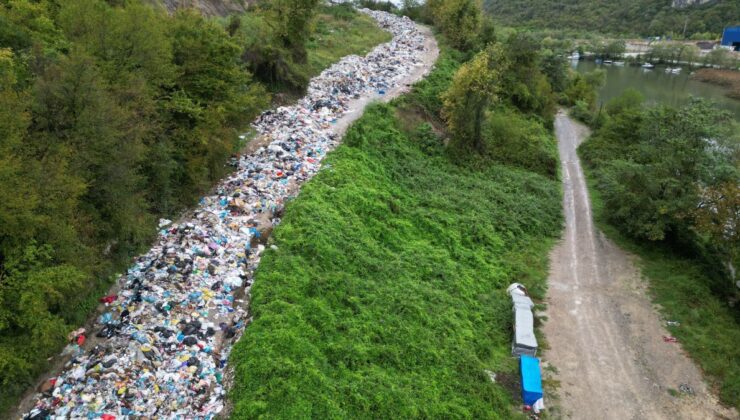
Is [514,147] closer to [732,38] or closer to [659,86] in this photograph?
[659,86]

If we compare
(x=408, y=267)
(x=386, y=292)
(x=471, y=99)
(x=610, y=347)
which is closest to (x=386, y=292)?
(x=386, y=292)

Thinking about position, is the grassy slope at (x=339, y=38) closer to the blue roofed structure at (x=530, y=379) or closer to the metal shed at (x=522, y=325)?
the metal shed at (x=522, y=325)

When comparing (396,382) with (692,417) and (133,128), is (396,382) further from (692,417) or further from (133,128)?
(133,128)

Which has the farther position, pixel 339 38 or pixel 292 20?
pixel 339 38

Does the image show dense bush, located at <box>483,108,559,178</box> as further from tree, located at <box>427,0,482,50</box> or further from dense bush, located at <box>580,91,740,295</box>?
tree, located at <box>427,0,482,50</box>

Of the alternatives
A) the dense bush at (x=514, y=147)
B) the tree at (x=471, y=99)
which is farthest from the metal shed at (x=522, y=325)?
the dense bush at (x=514, y=147)

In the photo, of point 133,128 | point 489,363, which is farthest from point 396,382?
point 133,128

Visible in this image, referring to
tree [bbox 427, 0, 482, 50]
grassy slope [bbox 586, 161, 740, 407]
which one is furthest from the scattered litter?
tree [bbox 427, 0, 482, 50]
